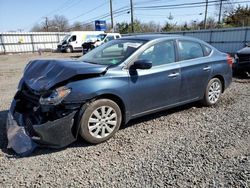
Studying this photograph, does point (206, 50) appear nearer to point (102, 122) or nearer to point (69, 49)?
point (102, 122)

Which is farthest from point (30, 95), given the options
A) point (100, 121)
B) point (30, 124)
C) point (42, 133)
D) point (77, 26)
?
point (77, 26)

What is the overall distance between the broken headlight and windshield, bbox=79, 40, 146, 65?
3.18 ft

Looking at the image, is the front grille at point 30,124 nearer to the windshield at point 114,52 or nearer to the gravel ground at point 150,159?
the gravel ground at point 150,159

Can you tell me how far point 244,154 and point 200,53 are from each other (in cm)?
239

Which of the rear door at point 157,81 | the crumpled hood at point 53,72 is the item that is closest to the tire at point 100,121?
the rear door at point 157,81

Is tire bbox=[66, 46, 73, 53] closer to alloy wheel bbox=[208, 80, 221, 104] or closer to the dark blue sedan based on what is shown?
the dark blue sedan

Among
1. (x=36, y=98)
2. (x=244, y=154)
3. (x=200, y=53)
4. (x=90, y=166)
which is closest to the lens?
(x=90, y=166)

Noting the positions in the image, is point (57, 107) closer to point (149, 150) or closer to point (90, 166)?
point (90, 166)

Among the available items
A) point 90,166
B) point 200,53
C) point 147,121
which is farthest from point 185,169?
point 200,53

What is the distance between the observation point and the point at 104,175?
2.98 metres

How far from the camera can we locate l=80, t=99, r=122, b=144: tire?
11.8 feet

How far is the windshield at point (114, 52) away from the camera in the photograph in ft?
13.7

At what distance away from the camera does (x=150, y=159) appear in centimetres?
333

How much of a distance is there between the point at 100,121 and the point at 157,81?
122 centimetres
